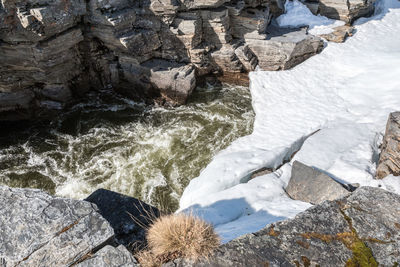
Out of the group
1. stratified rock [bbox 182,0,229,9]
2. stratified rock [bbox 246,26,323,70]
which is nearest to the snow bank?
stratified rock [bbox 246,26,323,70]

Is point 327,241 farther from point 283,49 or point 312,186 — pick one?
point 283,49

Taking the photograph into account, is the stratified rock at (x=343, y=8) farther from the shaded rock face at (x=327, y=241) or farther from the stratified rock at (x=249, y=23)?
the shaded rock face at (x=327, y=241)

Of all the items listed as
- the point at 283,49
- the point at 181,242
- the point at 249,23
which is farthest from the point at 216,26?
the point at 181,242

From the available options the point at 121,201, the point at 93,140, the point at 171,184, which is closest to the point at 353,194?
the point at 121,201

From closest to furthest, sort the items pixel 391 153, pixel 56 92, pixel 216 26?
pixel 391 153
pixel 56 92
pixel 216 26

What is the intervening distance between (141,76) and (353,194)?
14189 mm

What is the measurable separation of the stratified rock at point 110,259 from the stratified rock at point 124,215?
5.18 feet

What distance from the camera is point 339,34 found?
19500 mm

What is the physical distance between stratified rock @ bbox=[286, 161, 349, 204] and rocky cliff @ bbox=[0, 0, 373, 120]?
8933 mm

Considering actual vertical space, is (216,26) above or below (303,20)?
above

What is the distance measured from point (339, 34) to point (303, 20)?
277 centimetres

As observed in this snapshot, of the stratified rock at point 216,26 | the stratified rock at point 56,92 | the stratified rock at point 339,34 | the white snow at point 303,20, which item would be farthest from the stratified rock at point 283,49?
the stratified rock at point 56,92

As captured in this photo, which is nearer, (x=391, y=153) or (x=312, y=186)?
(x=312, y=186)

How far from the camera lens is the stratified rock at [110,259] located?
13.5 feet
